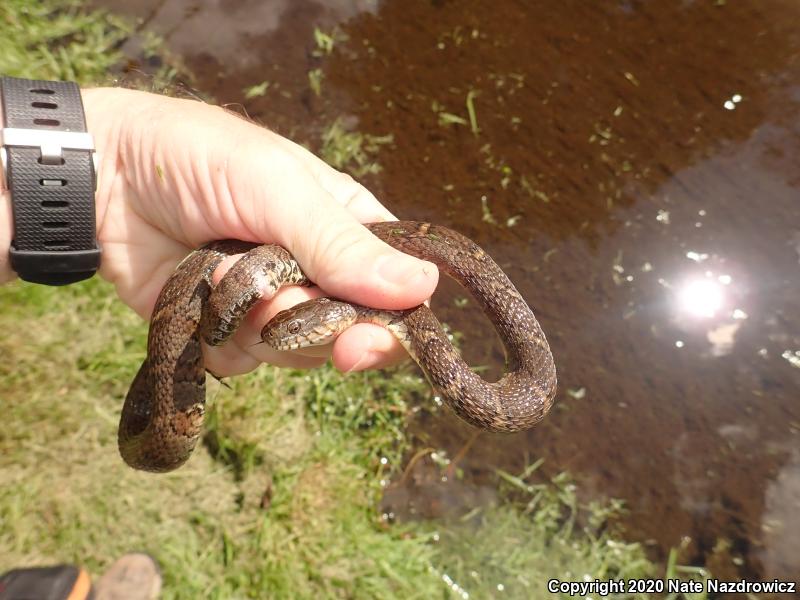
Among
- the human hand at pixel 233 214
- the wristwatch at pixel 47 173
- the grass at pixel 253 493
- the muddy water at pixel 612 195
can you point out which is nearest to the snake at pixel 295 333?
the human hand at pixel 233 214

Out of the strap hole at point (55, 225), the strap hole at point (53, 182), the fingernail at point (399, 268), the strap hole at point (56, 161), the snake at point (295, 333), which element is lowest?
the snake at point (295, 333)

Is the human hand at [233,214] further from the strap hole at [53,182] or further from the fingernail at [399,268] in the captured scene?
the strap hole at [53,182]

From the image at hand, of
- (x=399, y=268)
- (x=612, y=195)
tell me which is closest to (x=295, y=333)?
(x=399, y=268)

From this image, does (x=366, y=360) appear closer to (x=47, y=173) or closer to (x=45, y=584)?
(x=47, y=173)

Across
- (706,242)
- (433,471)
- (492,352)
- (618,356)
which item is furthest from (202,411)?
(706,242)

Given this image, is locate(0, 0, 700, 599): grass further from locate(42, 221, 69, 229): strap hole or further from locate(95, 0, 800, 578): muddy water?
locate(42, 221, 69, 229): strap hole

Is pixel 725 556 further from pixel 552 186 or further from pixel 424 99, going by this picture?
pixel 424 99
